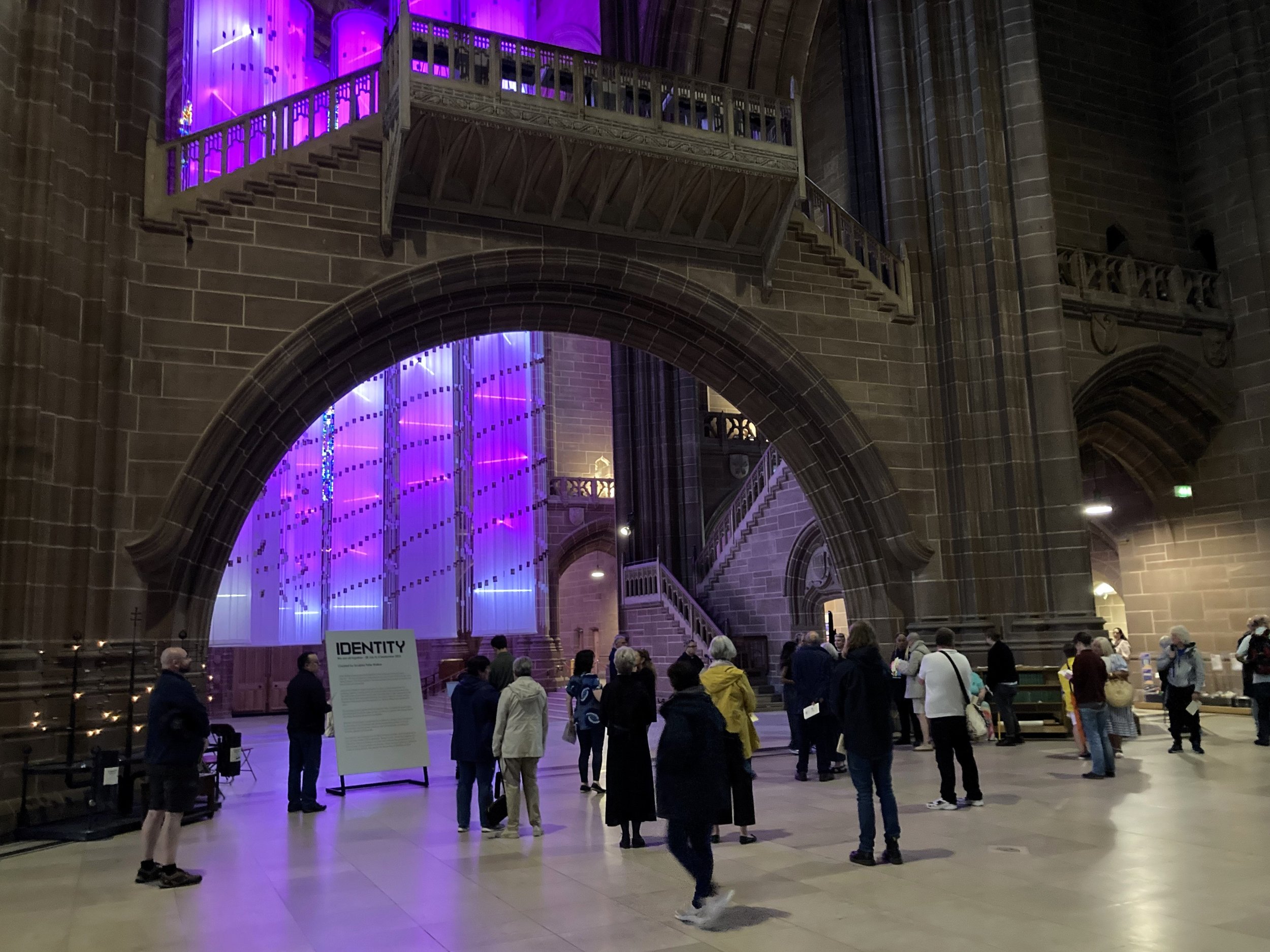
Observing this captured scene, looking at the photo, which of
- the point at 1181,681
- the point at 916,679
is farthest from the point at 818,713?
the point at 1181,681

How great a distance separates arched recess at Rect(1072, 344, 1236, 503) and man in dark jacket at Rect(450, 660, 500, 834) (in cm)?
1105

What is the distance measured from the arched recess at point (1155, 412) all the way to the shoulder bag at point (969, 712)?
8636mm

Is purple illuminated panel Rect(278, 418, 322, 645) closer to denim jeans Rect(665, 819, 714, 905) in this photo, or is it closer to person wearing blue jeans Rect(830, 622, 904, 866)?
person wearing blue jeans Rect(830, 622, 904, 866)

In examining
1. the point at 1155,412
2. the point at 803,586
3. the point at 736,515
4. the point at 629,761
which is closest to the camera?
the point at 629,761

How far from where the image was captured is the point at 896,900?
16.0 feet

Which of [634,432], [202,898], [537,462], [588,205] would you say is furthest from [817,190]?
[537,462]

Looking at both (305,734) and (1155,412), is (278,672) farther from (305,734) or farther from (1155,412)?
(1155,412)

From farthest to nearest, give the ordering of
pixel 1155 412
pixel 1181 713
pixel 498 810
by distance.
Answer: pixel 1155 412
pixel 1181 713
pixel 498 810

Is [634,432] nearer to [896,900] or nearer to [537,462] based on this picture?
[537,462]

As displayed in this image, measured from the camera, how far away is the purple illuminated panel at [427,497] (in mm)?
22422

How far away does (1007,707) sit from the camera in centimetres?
1133

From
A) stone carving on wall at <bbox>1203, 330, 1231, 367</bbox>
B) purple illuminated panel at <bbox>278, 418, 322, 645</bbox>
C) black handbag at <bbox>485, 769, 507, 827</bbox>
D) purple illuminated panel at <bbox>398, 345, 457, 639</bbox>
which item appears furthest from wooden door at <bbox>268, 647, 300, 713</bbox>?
stone carving on wall at <bbox>1203, 330, 1231, 367</bbox>

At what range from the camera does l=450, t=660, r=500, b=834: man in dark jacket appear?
6992 mm

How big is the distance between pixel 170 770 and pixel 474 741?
6.73 feet
